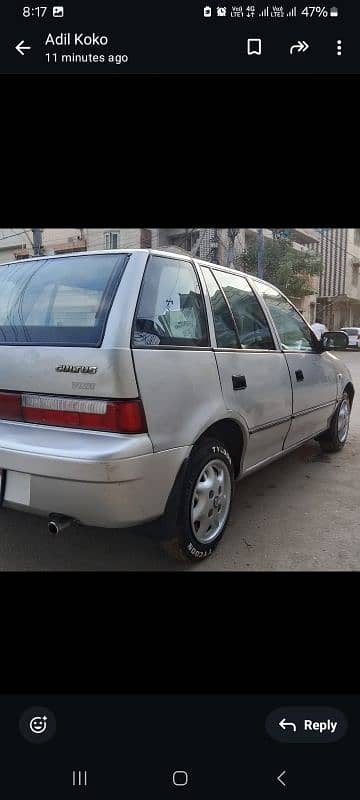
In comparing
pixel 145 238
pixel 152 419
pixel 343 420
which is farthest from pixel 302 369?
pixel 145 238

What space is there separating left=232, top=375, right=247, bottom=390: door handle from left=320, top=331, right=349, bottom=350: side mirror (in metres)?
1.50

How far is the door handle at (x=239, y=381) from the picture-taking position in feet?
8.59

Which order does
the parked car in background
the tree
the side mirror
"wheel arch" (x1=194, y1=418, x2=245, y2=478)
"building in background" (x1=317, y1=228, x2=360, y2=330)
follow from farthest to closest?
"building in background" (x1=317, y1=228, x2=360, y2=330) → the tree → the parked car in background → the side mirror → "wheel arch" (x1=194, y1=418, x2=245, y2=478)

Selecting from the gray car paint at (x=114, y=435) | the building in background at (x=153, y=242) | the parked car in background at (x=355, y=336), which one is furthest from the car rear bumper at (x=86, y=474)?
the parked car in background at (x=355, y=336)

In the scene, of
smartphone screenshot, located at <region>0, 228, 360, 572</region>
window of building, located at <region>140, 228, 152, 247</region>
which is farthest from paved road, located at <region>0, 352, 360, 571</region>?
window of building, located at <region>140, 228, 152, 247</region>

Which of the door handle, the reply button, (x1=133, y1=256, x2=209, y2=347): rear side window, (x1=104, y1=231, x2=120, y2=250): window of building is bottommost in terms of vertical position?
the reply button

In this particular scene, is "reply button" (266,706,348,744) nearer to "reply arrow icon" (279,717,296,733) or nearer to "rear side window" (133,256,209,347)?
"reply arrow icon" (279,717,296,733)

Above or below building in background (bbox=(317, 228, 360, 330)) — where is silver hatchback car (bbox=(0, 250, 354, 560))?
below

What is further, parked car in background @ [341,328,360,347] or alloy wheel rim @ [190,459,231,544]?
parked car in background @ [341,328,360,347]

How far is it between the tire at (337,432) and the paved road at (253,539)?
858 mm

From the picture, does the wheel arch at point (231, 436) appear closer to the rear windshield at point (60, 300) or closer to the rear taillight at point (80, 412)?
the rear taillight at point (80, 412)

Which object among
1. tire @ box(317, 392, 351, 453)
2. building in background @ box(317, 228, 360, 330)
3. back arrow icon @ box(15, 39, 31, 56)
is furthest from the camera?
building in background @ box(317, 228, 360, 330)

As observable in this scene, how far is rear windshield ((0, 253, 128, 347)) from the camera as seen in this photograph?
6.78ft

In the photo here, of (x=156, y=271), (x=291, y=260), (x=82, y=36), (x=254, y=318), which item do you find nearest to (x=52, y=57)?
(x=82, y=36)
